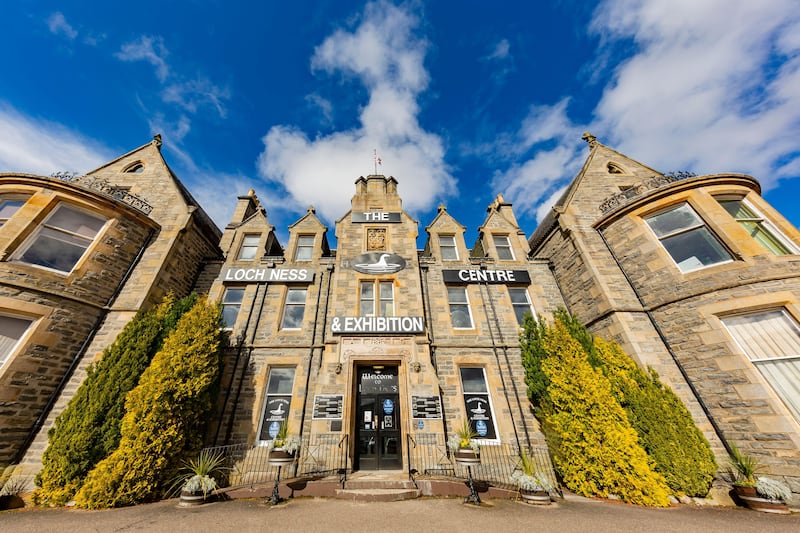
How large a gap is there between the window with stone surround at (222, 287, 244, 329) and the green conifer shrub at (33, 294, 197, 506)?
Answer: 9.09 ft

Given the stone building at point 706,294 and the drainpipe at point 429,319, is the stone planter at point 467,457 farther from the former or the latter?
the stone building at point 706,294

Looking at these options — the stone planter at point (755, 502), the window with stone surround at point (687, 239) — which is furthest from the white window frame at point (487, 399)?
the window with stone surround at point (687, 239)

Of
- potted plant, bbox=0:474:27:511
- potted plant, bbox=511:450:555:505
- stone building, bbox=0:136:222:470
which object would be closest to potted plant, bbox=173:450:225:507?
potted plant, bbox=0:474:27:511

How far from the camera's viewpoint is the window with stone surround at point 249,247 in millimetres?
14047

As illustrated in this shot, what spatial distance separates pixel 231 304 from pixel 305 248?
165 inches

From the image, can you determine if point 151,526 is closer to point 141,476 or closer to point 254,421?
point 141,476

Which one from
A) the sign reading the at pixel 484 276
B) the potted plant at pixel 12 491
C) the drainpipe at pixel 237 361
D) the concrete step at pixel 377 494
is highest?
the sign reading the at pixel 484 276

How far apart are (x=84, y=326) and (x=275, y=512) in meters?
9.08

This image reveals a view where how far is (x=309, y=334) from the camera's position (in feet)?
37.7

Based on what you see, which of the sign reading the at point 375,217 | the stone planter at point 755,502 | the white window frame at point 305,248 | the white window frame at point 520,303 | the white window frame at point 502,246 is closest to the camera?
the stone planter at point 755,502

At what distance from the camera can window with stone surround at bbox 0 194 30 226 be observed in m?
9.91

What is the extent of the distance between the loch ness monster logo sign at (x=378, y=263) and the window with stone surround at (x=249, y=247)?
550 cm

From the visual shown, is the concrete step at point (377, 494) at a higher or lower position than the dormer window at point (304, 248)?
lower

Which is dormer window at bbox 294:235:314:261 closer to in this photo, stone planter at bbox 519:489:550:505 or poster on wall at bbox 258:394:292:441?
poster on wall at bbox 258:394:292:441
